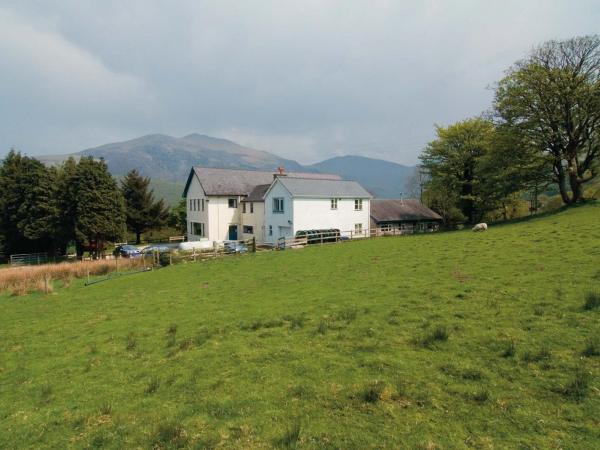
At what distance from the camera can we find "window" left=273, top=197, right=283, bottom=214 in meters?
41.3

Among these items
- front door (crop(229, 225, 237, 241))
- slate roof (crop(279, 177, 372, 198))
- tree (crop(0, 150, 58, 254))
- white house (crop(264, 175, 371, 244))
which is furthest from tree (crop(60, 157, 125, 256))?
slate roof (crop(279, 177, 372, 198))

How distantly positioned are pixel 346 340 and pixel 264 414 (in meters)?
3.17

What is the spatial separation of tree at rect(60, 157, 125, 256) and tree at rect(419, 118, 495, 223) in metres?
39.8

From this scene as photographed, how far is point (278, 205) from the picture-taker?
1644 inches

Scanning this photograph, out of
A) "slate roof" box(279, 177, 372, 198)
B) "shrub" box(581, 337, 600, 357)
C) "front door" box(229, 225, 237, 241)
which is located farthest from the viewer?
"front door" box(229, 225, 237, 241)

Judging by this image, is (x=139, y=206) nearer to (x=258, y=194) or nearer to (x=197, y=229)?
(x=197, y=229)

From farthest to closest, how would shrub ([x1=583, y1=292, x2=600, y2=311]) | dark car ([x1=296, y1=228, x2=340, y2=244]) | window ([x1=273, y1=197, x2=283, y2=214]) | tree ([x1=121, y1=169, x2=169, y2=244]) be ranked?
tree ([x1=121, y1=169, x2=169, y2=244]), window ([x1=273, y1=197, x2=283, y2=214]), dark car ([x1=296, y1=228, x2=340, y2=244]), shrub ([x1=583, y1=292, x2=600, y2=311])

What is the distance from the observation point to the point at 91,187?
134 feet

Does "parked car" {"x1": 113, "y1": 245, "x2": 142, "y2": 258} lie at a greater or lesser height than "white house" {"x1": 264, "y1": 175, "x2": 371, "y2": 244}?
lesser

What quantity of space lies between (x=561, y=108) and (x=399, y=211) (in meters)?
22.6

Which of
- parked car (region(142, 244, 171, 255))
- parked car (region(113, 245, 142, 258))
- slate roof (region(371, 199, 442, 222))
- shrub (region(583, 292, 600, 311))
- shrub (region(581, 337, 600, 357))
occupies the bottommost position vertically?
shrub (region(581, 337, 600, 357))

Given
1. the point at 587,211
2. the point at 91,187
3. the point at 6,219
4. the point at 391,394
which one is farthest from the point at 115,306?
the point at 6,219

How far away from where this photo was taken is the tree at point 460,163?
42.7m

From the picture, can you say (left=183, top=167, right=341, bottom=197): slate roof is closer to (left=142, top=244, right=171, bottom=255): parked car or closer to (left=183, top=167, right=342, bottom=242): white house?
(left=183, top=167, right=342, bottom=242): white house
